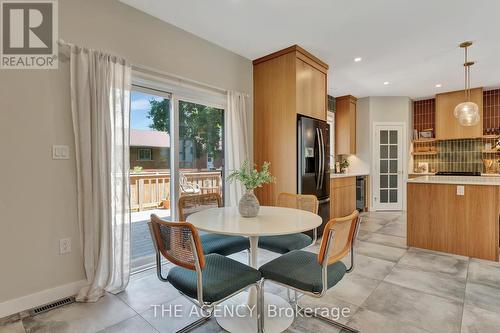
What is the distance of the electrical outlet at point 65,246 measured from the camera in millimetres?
2232

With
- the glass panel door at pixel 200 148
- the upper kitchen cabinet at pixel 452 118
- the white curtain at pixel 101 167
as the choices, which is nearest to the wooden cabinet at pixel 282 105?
the glass panel door at pixel 200 148

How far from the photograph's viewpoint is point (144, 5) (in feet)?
8.54

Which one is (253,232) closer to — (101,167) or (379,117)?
(101,167)

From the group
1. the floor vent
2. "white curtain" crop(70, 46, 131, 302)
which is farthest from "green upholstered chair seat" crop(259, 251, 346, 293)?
the floor vent

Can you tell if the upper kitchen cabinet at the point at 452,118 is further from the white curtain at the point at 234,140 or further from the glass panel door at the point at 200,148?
the glass panel door at the point at 200,148

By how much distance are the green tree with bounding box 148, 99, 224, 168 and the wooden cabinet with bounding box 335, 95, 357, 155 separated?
11.5ft

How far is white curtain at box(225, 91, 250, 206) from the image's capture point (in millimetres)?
3533

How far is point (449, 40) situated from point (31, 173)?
4718 millimetres

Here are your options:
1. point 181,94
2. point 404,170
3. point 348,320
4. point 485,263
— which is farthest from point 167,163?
point 404,170

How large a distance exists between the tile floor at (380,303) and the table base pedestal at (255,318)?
7 cm

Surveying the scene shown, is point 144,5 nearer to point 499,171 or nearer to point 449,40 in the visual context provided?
point 449,40

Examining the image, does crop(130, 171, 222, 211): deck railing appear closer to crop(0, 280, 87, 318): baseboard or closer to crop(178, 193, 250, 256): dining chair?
crop(178, 193, 250, 256): dining chair

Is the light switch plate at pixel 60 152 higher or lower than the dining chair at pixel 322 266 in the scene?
higher

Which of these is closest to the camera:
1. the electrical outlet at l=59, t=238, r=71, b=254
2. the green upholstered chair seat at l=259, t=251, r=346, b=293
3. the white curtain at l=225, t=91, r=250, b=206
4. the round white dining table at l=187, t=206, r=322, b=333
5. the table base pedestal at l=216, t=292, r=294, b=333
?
the green upholstered chair seat at l=259, t=251, r=346, b=293
